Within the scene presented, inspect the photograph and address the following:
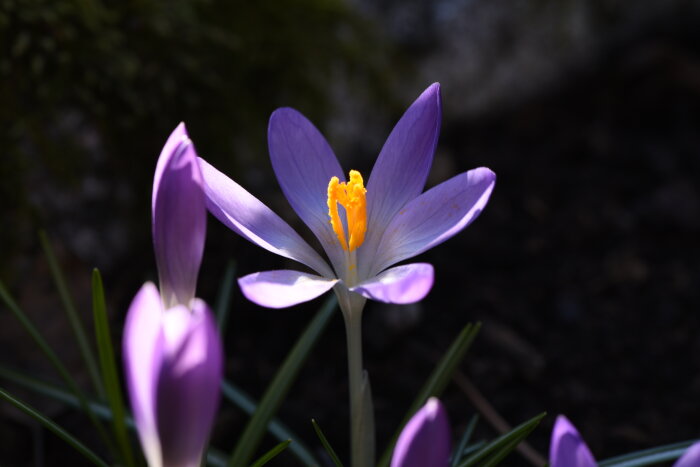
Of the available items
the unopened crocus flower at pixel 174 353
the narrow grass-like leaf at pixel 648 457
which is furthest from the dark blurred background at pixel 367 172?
the unopened crocus flower at pixel 174 353

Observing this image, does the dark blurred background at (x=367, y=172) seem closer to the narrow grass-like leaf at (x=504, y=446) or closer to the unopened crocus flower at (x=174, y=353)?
the narrow grass-like leaf at (x=504, y=446)

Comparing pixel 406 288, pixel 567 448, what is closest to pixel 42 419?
pixel 406 288

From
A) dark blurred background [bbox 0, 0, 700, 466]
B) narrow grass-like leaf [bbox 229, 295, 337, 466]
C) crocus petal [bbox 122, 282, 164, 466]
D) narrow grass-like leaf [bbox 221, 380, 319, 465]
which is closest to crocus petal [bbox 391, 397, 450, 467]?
crocus petal [bbox 122, 282, 164, 466]

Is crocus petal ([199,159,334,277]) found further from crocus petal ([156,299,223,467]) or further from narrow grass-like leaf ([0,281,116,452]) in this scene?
narrow grass-like leaf ([0,281,116,452])

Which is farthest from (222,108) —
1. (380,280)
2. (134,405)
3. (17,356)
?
(134,405)

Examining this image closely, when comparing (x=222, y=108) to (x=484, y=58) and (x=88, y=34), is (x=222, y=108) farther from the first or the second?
(x=484, y=58)

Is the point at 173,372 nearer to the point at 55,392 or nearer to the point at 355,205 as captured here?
the point at 355,205

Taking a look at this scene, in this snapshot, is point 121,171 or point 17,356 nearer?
point 17,356
